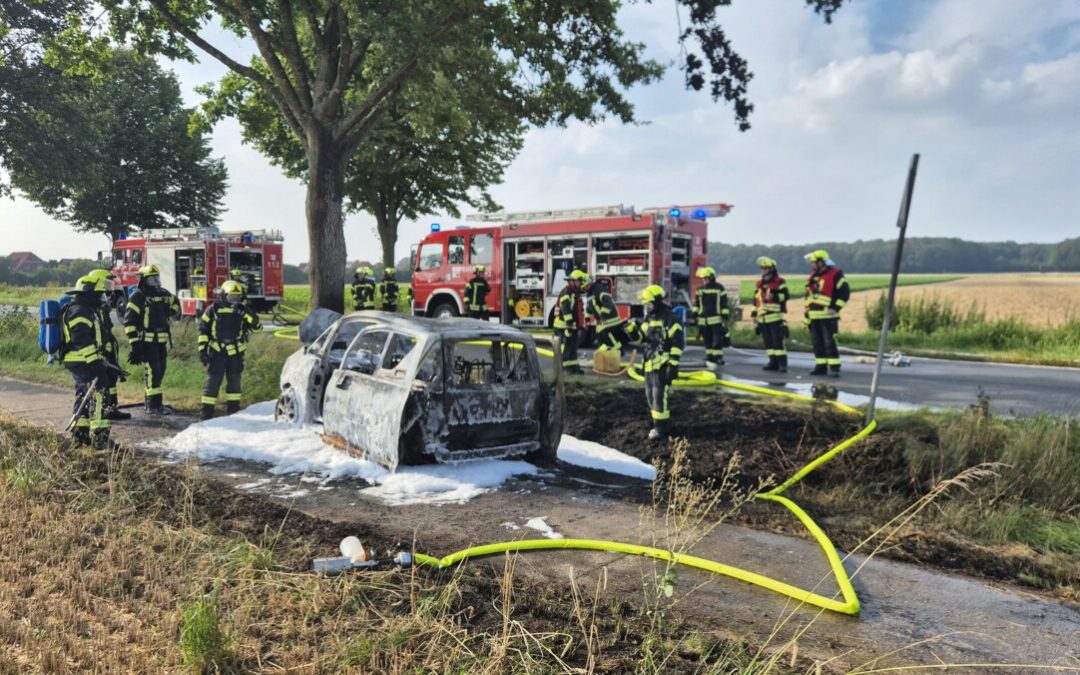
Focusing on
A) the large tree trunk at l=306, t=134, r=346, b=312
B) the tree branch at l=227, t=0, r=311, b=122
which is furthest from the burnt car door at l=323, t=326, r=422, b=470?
the tree branch at l=227, t=0, r=311, b=122

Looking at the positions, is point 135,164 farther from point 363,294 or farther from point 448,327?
point 448,327

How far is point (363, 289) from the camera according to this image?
1798 cm

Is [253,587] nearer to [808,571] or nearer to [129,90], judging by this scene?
[808,571]

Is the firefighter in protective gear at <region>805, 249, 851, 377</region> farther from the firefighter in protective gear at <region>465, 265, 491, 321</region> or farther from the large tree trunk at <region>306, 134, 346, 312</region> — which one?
the large tree trunk at <region>306, 134, 346, 312</region>

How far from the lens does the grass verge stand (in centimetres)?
288

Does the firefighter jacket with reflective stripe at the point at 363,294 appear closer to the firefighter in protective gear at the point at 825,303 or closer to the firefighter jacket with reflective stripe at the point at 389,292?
the firefighter jacket with reflective stripe at the point at 389,292

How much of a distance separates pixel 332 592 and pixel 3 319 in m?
15.1

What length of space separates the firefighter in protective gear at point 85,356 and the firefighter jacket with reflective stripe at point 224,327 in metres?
1.46

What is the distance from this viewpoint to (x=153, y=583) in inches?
141

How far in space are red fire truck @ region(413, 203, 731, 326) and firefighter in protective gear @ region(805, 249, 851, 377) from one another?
3.77m

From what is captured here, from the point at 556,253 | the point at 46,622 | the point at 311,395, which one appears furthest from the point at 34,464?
the point at 556,253

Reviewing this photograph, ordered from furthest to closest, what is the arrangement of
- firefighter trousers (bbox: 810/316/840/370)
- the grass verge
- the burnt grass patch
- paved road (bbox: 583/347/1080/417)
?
firefighter trousers (bbox: 810/316/840/370) < paved road (bbox: 583/347/1080/417) < the burnt grass patch < the grass verge

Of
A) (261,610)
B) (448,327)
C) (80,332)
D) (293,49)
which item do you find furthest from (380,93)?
(261,610)

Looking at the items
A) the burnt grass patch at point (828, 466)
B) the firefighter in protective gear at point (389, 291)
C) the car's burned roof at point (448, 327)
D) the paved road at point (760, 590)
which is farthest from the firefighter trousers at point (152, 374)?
the firefighter in protective gear at point (389, 291)
